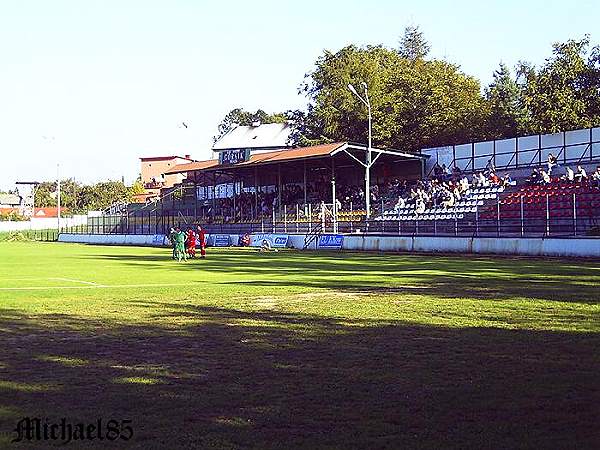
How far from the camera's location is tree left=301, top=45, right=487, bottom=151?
7344 cm

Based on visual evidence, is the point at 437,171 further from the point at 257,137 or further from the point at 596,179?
the point at 257,137

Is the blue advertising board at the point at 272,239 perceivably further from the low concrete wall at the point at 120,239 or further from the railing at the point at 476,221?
the low concrete wall at the point at 120,239

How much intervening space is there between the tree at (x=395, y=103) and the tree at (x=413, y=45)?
152 feet

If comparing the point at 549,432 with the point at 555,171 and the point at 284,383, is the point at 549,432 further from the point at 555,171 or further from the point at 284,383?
the point at 555,171

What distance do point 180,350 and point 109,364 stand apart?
4.20ft

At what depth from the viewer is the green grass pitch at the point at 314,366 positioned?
22.1 feet

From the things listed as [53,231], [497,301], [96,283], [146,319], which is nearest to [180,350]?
[146,319]

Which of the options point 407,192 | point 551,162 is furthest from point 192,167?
point 551,162

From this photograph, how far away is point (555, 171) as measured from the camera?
5159cm

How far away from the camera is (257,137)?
118312 mm

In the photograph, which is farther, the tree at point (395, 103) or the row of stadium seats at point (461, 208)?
the tree at point (395, 103)

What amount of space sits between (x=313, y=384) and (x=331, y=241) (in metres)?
44.8

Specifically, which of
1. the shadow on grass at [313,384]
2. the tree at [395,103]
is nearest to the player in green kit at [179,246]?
the shadow on grass at [313,384]

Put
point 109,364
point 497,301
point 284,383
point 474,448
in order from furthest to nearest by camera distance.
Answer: point 497,301 < point 109,364 < point 284,383 < point 474,448
